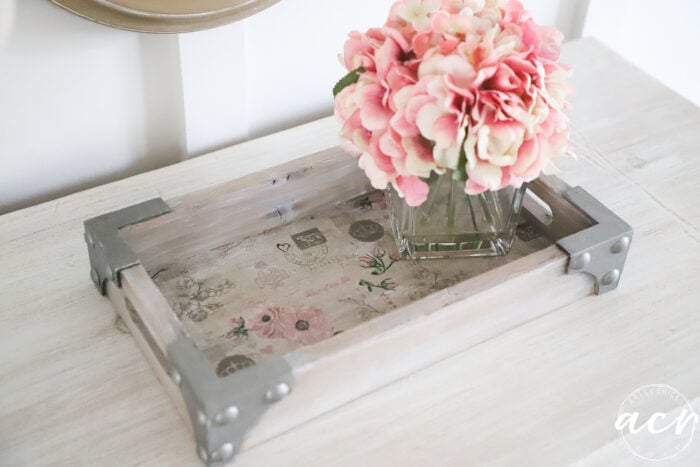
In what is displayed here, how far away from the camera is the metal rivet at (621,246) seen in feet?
2.78

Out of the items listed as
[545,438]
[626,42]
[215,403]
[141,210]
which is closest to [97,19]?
[141,210]

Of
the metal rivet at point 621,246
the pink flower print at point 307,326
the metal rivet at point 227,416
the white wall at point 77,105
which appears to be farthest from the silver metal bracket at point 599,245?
the white wall at point 77,105

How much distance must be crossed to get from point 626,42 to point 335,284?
0.86 metres

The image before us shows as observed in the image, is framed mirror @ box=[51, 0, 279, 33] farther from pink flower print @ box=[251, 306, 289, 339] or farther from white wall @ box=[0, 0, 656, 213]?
pink flower print @ box=[251, 306, 289, 339]

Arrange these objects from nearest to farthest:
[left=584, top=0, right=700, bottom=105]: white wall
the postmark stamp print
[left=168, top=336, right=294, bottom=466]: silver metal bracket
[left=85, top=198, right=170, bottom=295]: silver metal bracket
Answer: [left=168, top=336, right=294, bottom=466]: silver metal bracket < [left=85, top=198, right=170, bottom=295]: silver metal bracket < the postmark stamp print < [left=584, top=0, right=700, bottom=105]: white wall

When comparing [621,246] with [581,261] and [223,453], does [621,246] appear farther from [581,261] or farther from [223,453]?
[223,453]

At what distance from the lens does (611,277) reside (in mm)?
878

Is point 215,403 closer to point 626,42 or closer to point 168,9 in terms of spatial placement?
point 168,9

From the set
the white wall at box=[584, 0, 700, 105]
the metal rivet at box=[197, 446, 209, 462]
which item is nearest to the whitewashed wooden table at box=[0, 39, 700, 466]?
the metal rivet at box=[197, 446, 209, 462]

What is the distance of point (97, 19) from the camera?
2.91 ft

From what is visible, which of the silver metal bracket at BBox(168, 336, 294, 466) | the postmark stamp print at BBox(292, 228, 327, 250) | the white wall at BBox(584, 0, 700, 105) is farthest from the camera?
the white wall at BBox(584, 0, 700, 105)

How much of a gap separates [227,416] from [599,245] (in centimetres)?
40

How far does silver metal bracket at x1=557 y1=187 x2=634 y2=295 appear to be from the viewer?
831mm

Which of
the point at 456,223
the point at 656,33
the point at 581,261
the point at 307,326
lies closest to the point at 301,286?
the point at 307,326
